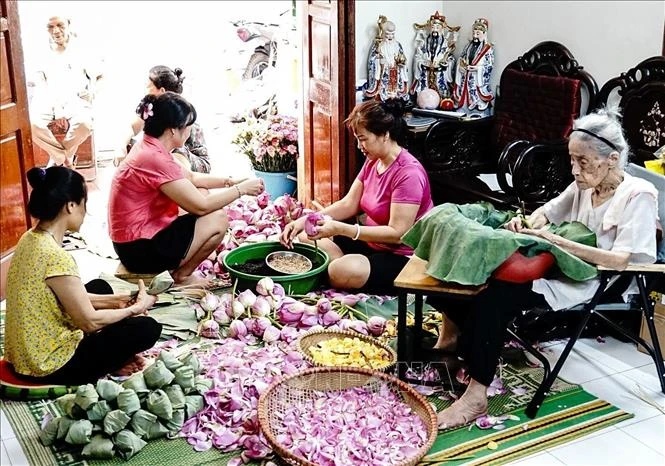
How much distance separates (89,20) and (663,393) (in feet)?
25.8

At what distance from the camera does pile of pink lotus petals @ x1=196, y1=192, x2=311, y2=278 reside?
448 centimetres

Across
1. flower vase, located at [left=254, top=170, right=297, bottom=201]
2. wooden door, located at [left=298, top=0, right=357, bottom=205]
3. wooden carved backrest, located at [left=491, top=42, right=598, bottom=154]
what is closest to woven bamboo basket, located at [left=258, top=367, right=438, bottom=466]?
wooden carved backrest, located at [left=491, top=42, right=598, bottom=154]

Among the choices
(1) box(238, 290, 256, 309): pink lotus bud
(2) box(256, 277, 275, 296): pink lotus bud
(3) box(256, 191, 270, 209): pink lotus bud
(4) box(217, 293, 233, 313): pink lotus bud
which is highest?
(3) box(256, 191, 270, 209): pink lotus bud

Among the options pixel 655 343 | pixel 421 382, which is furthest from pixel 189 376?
pixel 655 343

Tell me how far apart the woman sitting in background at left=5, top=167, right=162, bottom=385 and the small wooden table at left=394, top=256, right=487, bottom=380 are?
925 millimetres

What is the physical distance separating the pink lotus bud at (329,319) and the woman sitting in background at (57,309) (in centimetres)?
86

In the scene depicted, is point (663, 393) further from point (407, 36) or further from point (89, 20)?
point (89, 20)

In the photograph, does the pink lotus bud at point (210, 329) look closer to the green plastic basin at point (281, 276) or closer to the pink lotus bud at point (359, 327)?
the green plastic basin at point (281, 276)

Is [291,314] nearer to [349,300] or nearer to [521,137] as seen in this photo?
[349,300]

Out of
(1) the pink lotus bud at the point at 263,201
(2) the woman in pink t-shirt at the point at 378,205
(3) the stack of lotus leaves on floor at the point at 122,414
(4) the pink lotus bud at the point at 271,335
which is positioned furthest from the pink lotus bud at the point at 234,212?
(3) the stack of lotus leaves on floor at the point at 122,414

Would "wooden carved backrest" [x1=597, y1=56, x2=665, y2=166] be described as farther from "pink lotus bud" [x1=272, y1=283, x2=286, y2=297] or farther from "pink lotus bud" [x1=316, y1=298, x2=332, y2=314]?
"pink lotus bud" [x1=272, y1=283, x2=286, y2=297]

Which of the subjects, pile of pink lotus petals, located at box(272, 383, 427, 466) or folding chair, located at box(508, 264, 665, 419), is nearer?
pile of pink lotus petals, located at box(272, 383, 427, 466)

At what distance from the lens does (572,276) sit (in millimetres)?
2674

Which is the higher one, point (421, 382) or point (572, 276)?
point (572, 276)
